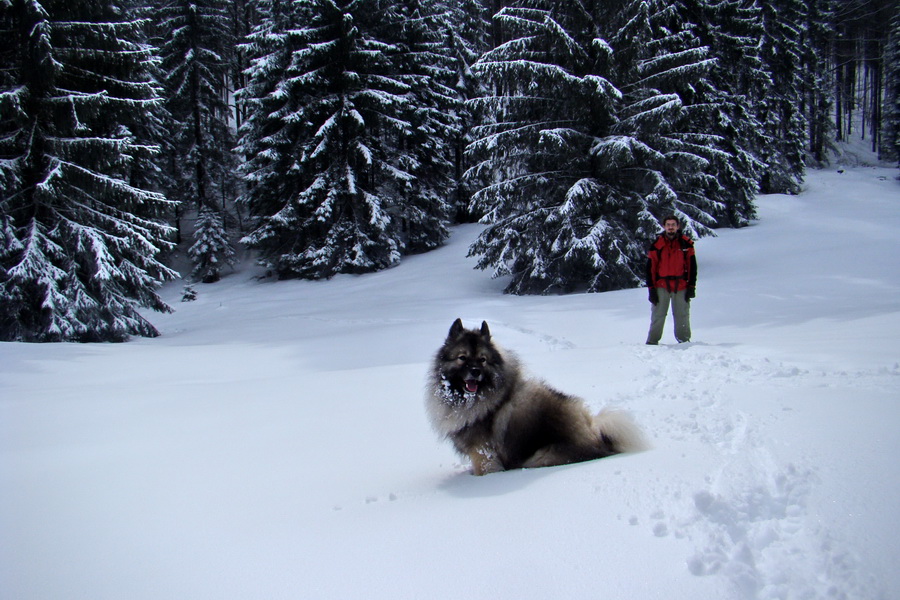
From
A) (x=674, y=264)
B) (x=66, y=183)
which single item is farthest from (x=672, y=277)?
(x=66, y=183)

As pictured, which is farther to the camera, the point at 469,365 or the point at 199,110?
the point at 199,110

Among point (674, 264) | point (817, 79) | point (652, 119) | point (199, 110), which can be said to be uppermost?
point (817, 79)

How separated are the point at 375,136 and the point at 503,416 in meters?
22.0

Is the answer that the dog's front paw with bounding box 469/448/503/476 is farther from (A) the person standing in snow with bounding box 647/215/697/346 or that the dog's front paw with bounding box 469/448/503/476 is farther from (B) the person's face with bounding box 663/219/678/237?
(B) the person's face with bounding box 663/219/678/237

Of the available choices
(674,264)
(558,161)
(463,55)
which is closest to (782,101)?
(463,55)

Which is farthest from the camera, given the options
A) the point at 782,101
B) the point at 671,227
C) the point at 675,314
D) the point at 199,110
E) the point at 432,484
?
the point at 782,101

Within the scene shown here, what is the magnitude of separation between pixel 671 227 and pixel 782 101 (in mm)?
28654

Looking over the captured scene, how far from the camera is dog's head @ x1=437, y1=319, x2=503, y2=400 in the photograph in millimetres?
3385

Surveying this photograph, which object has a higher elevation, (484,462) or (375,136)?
(375,136)

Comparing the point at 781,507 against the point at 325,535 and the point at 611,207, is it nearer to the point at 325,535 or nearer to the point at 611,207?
the point at 325,535

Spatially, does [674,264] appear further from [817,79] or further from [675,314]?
[817,79]

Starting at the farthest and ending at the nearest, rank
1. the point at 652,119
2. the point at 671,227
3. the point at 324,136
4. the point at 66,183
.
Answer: the point at 324,136 < the point at 652,119 < the point at 66,183 < the point at 671,227

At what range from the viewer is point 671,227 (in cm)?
732

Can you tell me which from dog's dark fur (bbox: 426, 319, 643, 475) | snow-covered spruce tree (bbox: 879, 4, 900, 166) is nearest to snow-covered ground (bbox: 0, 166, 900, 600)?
dog's dark fur (bbox: 426, 319, 643, 475)
